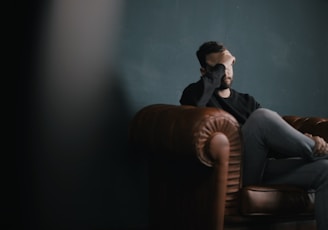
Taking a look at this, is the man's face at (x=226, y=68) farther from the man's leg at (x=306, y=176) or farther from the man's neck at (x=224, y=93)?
the man's leg at (x=306, y=176)

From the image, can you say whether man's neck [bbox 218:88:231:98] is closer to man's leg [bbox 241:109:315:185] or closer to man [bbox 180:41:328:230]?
man [bbox 180:41:328:230]

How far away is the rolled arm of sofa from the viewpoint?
2002 millimetres

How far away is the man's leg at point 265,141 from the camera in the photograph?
2.19 m

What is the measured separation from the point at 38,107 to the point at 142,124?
0.56m

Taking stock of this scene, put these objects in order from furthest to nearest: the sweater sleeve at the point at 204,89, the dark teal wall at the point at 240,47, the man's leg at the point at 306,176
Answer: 1. the dark teal wall at the point at 240,47
2. the sweater sleeve at the point at 204,89
3. the man's leg at the point at 306,176

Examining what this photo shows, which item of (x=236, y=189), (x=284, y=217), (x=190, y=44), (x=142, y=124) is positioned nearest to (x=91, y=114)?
(x=142, y=124)

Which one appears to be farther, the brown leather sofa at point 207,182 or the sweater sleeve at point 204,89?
the sweater sleeve at point 204,89

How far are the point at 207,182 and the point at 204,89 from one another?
1.95 feet

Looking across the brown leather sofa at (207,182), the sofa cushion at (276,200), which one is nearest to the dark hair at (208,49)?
the brown leather sofa at (207,182)

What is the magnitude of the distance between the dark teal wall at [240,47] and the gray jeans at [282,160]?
0.83 metres

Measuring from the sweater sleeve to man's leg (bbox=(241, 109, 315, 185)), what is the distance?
0.29m

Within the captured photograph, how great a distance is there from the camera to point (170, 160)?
7.75 feet

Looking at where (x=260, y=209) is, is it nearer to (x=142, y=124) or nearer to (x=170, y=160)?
(x=170, y=160)

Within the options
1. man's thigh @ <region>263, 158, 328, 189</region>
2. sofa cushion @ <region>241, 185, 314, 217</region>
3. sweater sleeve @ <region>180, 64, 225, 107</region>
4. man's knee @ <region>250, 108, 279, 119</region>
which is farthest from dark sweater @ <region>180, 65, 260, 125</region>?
sofa cushion @ <region>241, 185, 314, 217</region>
